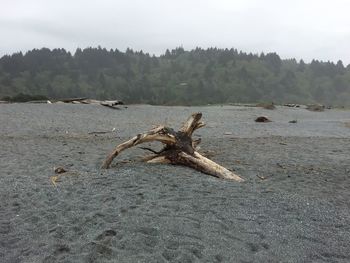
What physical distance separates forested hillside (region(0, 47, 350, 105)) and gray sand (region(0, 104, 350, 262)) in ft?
231

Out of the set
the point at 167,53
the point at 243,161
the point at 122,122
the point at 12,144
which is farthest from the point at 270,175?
the point at 167,53

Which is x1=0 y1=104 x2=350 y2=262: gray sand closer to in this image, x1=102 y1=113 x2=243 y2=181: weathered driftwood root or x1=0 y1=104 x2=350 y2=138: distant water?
x1=102 y1=113 x2=243 y2=181: weathered driftwood root

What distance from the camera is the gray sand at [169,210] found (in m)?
5.40

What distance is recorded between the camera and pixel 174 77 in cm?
10731

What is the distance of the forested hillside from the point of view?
3497 inches

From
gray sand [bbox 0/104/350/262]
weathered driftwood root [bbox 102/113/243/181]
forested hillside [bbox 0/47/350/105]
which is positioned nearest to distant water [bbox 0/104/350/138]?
gray sand [bbox 0/104/350/262]

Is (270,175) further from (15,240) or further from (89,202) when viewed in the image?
(15,240)

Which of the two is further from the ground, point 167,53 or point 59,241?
point 167,53

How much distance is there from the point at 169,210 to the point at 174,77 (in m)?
102

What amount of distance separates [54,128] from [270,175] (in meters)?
10.3

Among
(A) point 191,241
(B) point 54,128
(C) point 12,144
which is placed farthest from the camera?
(B) point 54,128

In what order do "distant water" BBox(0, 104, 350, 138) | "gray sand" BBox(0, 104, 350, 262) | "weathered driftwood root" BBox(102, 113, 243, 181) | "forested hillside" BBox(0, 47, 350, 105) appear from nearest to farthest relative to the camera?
"gray sand" BBox(0, 104, 350, 262)
"weathered driftwood root" BBox(102, 113, 243, 181)
"distant water" BBox(0, 104, 350, 138)
"forested hillside" BBox(0, 47, 350, 105)

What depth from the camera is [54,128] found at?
17578 millimetres

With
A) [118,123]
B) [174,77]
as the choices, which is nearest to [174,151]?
[118,123]
